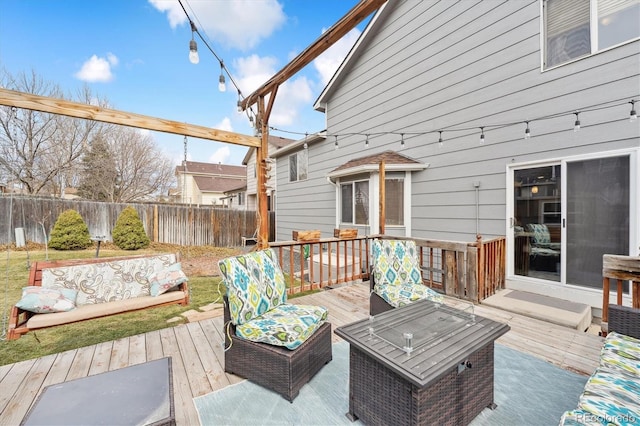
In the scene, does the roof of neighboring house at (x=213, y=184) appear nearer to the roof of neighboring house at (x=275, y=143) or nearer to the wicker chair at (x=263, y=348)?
the roof of neighboring house at (x=275, y=143)

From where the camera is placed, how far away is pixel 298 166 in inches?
410

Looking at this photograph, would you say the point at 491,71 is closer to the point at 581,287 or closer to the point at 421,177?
the point at 421,177

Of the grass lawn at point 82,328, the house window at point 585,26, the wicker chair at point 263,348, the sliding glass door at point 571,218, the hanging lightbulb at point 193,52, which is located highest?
the house window at point 585,26

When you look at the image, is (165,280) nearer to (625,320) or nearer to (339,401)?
(339,401)

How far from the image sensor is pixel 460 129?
543 cm

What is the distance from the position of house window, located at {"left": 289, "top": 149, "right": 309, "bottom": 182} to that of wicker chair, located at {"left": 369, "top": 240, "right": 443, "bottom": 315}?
6533 mm

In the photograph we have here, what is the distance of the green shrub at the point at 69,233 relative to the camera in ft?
28.5

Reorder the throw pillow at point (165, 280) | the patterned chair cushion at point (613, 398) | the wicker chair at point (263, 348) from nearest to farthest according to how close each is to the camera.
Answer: the patterned chair cushion at point (613, 398)
the wicker chair at point (263, 348)
the throw pillow at point (165, 280)

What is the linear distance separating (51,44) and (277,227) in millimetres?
9978

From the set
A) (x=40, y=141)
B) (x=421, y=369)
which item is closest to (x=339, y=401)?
(x=421, y=369)

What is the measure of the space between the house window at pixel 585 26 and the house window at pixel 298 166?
7.00 metres

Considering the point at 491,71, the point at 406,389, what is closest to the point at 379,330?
the point at 406,389

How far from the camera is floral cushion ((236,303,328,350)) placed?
218 cm

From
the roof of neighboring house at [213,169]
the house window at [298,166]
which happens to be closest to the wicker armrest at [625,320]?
the house window at [298,166]
